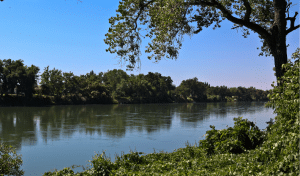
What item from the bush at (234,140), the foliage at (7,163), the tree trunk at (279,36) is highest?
the tree trunk at (279,36)

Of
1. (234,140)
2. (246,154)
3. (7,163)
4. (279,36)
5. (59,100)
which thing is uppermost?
(279,36)

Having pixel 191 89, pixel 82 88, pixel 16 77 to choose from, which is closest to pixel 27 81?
pixel 16 77

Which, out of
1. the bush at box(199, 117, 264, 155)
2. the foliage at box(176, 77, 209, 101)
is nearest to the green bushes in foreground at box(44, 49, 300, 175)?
the bush at box(199, 117, 264, 155)

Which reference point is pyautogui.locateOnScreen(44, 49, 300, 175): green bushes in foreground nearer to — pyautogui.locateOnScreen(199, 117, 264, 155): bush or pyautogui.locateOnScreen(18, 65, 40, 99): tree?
pyautogui.locateOnScreen(199, 117, 264, 155): bush

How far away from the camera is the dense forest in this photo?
58438mm

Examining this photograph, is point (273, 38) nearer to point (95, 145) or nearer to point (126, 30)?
point (126, 30)

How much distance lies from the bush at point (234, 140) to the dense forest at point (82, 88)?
188 ft

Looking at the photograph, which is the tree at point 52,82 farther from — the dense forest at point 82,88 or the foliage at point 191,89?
the foliage at point 191,89

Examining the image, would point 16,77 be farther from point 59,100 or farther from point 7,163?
point 7,163

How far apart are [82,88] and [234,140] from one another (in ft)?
233

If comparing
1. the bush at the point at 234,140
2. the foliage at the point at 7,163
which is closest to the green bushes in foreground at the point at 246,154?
the bush at the point at 234,140

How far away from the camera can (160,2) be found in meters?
9.86

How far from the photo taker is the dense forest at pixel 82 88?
58.4 meters

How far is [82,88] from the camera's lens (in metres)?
75.2
